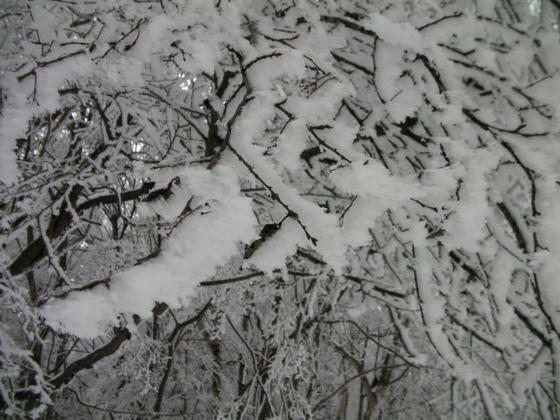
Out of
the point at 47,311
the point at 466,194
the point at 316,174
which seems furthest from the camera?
the point at 316,174

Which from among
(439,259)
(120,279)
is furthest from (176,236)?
(439,259)

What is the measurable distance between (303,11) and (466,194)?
1.20 metres

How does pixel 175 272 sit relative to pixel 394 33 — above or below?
below

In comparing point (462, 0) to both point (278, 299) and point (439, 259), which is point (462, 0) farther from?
point (278, 299)

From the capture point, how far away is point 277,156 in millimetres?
970

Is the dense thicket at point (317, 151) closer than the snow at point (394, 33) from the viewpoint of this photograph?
Yes

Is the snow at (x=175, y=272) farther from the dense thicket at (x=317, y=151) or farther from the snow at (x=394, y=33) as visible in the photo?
the snow at (x=394, y=33)

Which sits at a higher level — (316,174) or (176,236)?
(316,174)

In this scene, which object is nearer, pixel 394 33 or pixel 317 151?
pixel 394 33

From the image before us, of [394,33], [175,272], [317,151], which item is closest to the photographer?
[175,272]

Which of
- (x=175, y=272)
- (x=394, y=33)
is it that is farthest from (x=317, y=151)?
(x=175, y=272)

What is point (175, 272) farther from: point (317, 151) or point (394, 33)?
point (317, 151)

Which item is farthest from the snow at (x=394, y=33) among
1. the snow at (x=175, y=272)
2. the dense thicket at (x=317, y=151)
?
the snow at (x=175, y=272)

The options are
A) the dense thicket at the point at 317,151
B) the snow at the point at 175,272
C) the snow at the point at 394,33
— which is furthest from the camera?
the snow at the point at 394,33
